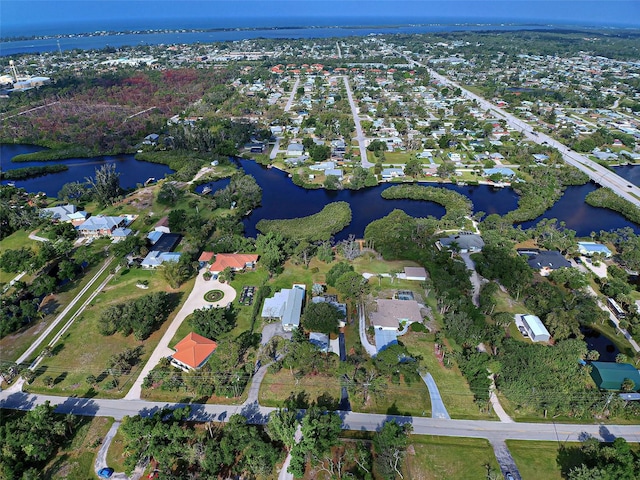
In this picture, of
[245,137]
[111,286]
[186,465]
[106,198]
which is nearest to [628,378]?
[186,465]

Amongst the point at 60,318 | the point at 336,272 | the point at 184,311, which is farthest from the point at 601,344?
the point at 60,318

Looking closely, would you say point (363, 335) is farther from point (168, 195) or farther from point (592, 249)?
point (168, 195)

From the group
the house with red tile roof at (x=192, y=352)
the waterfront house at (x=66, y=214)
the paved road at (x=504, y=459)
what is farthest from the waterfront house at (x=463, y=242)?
the waterfront house at (x=66, y=214)

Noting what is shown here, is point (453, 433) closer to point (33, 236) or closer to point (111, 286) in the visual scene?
point (111, 286)

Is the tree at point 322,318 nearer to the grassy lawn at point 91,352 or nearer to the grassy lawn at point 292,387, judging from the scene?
the grassy lawn at point 292,387

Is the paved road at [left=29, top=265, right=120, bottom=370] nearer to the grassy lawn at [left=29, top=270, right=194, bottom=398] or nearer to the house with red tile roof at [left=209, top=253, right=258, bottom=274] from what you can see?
the grassy lawn at [left=29, top=270, right=194, bottom=398]
